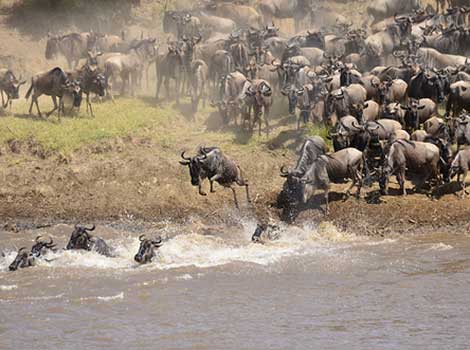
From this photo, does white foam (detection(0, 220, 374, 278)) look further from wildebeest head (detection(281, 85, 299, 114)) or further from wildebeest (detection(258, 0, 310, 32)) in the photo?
wildebeest (detection(258, 0, 310, 32))

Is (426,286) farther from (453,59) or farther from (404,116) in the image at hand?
(453,59)

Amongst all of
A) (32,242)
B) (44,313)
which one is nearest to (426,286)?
(44,313)

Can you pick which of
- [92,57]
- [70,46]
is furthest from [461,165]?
[70,46]

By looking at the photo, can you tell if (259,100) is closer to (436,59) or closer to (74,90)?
(74,90)

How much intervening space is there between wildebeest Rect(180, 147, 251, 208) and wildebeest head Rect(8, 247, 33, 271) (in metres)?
4.07

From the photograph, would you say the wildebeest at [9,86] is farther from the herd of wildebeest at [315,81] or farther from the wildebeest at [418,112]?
the wildebeest at [418,112]

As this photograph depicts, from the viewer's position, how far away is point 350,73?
24.3 meters

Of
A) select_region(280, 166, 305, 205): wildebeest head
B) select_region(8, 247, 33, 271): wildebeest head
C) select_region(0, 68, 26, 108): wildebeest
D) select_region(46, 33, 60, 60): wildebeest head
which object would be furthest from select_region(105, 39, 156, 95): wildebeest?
select_region(8, 247, 33, 271): wildebeest head

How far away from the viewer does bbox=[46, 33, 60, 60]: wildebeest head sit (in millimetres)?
31375

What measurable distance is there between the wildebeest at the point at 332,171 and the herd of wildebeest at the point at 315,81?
0.09 feet

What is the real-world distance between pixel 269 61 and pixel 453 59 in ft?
18.7

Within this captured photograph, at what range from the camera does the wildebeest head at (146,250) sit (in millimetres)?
16531

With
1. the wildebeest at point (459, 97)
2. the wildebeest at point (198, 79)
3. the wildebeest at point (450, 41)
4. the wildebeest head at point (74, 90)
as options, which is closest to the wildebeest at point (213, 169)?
the wildebeest head at point (74, 90)

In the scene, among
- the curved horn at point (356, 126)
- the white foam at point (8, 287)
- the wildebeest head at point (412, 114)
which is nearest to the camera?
the white foam at point (8, 287)
